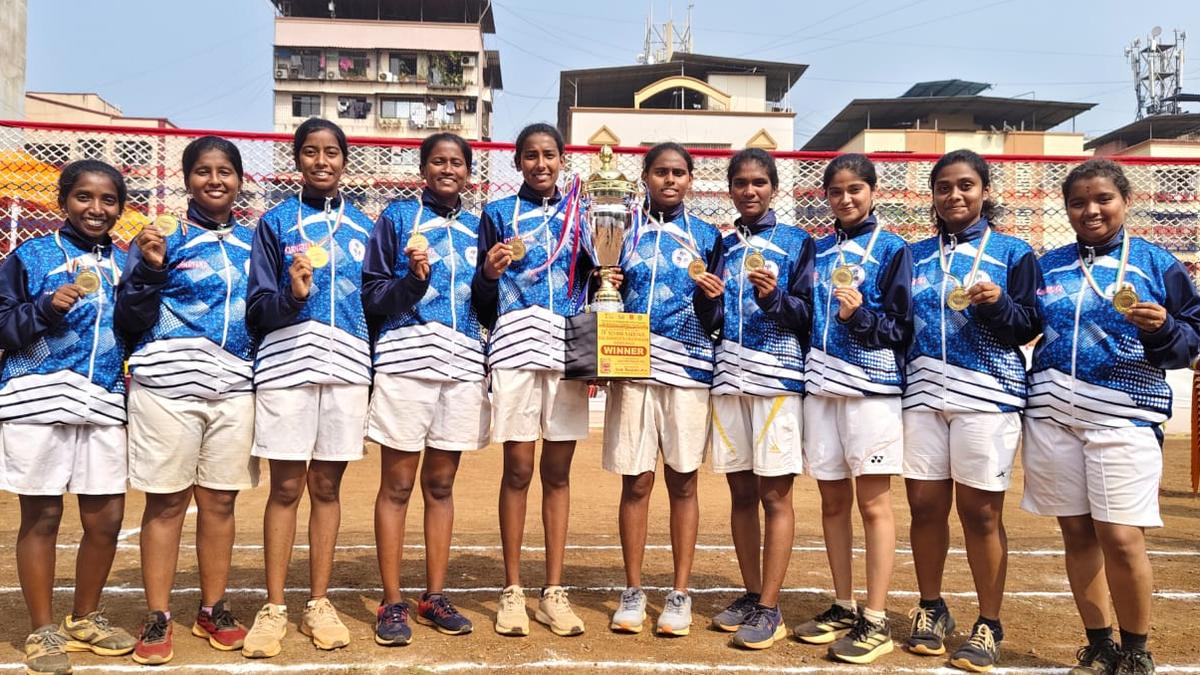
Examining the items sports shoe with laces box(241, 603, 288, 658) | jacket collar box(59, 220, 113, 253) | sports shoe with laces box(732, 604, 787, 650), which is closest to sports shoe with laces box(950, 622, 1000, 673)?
sports shoe with laces box(732, 604, 787, 650)

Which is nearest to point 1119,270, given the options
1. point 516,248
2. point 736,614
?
point 736,614

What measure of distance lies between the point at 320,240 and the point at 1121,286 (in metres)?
3.62

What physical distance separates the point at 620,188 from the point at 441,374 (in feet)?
4.22

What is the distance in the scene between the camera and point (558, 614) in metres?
4.53

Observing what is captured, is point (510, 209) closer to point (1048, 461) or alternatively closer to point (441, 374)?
point (441, 374)

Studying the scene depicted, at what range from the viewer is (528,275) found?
4559mm

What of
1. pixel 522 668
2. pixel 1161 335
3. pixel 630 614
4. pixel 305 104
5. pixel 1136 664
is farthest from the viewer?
pixel 305 104

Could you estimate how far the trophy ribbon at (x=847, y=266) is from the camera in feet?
14.0

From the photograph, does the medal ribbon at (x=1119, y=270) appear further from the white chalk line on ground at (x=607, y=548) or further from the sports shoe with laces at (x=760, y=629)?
the white chalk line on ground at (x=607, y=548)

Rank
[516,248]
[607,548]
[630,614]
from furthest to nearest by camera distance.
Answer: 1. [607,548]
2. [630,614]
3. [516,248]

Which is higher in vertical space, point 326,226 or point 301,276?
point 326,226

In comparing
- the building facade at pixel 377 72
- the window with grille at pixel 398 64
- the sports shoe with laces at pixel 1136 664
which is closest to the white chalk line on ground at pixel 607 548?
the sports shoe with laces at pixel 1136 664

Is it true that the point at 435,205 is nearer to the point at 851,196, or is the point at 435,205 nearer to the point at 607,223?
the point at 607,223

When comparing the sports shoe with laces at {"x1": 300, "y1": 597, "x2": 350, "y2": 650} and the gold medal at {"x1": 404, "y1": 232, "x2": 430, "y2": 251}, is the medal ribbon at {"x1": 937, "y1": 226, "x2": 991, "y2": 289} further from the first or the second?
the sports shoe with laces at {"x1": 300, "y1": 597, "x2": 350, "y2": 650}
